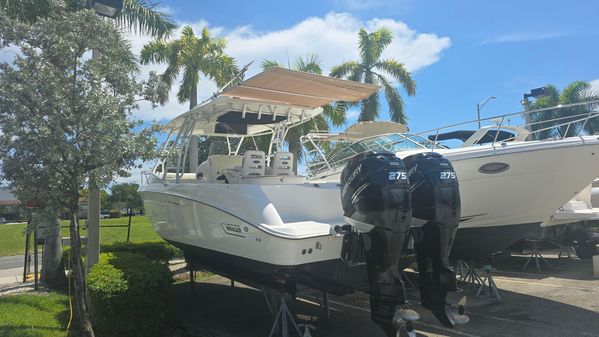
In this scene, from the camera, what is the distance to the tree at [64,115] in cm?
425

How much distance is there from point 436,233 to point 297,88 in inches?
107

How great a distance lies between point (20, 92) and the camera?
13.8ft

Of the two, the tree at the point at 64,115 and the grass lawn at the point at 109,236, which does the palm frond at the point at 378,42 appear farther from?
the tree at the point at 64,115

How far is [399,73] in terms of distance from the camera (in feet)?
62.9

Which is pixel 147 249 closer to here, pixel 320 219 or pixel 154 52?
pixel 320 219

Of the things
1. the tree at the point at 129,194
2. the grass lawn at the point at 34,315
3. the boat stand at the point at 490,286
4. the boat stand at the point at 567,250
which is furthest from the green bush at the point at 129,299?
the boat stand at the point at 567,250

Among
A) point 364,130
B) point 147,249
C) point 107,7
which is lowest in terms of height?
point 147,249

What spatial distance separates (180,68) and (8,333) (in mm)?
11532

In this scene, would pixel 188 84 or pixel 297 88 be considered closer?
pixel 297 88

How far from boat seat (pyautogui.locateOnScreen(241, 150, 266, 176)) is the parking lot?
2142 mm

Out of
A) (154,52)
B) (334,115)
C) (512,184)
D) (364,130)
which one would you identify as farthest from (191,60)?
(512,184)

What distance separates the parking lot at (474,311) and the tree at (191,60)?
25.9ft

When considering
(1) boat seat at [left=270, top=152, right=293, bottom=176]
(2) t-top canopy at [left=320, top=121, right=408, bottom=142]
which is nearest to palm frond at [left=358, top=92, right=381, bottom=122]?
(2) t-top canopy at [left=320, top=121, right=408, bottom=142]

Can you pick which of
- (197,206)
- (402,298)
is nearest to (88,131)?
(197,206)
